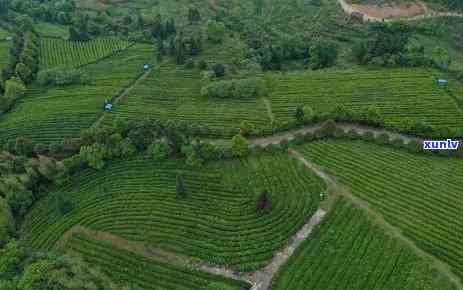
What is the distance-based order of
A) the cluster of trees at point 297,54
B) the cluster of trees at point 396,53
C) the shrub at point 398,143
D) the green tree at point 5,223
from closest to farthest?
1. the green tree at point 5,223
2. the shrub at point 398,143
3. the cluster of trees at point 396,53
4. the cluster of trees at point 297,54

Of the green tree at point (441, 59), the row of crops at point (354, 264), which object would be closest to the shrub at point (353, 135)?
the row of crops at point (354, 264)

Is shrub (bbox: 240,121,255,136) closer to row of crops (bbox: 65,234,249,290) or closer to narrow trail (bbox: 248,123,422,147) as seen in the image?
narrow trail (bbox: 248,123,422,147)

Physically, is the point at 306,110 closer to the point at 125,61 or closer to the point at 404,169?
the point at 404,169

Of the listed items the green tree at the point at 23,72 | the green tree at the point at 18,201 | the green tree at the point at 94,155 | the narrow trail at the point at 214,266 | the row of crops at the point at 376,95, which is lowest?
the narrow trail at the point at 214,266

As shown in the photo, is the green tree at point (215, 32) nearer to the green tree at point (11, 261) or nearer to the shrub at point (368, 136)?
the shrub at point (368, 136)

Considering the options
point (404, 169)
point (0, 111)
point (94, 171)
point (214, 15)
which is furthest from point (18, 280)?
point (214, 15)

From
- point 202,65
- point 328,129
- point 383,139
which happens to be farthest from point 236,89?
point 383,139
